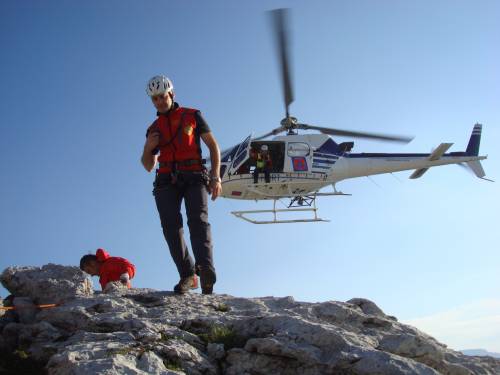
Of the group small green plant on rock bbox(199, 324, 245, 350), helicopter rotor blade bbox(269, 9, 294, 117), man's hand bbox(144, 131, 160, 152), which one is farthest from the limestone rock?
helicopter rotor blade bbox(269, 9, 294, 117)

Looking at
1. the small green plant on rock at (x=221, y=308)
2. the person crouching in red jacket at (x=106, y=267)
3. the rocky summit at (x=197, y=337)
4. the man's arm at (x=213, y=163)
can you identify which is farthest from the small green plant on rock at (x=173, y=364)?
the person crouching in red jacket at (x=106, y=267)

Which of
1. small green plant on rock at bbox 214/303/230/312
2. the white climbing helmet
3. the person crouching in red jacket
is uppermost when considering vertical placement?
the white climbing helmet

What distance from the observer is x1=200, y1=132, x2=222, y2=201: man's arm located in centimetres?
502

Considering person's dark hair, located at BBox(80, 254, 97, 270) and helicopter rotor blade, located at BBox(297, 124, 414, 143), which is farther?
helicopter rotor blade, located at BBox(297, 124, 414, 143)

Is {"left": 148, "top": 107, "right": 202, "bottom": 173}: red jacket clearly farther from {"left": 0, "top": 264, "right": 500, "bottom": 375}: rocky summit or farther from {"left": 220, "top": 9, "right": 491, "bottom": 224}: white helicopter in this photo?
{"left": 220, "top": 9, "right": 491, "bottom": 224}: white helicopter

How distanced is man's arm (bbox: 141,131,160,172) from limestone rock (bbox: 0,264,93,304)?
1.22 m

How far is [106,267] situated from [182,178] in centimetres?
159

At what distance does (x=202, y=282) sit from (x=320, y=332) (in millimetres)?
1768

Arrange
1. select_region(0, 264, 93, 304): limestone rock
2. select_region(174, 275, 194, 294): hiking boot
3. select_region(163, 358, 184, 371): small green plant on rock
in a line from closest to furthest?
select_region(163, 358, 184, 371): small green plant on rock < select_region(0, 264, 93, 304): limestone rock < select_region(174, 275, 194, 294): hiking boot

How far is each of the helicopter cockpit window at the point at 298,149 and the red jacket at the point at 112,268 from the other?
12.3m

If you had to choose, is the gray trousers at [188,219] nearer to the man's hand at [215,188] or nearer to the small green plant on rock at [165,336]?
the man's hand at [215,188]

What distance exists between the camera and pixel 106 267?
18.9ft

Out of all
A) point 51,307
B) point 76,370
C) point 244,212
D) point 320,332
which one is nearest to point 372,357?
point 320,332

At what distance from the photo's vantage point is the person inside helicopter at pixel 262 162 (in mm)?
17375
